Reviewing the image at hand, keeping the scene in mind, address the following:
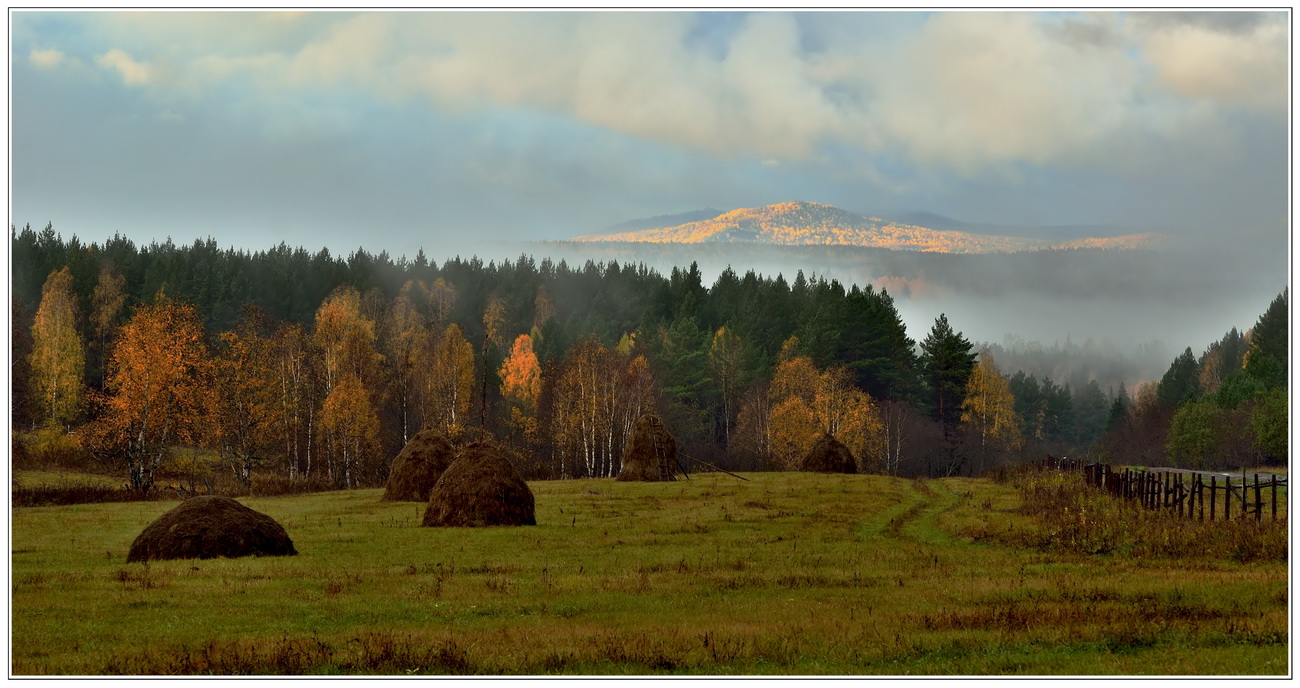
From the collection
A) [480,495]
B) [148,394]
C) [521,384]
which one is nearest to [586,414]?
[521,384]

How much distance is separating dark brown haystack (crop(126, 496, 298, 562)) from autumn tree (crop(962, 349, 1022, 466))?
98.9 meters

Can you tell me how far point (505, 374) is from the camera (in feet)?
379

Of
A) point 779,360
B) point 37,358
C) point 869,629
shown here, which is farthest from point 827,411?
point 869,629

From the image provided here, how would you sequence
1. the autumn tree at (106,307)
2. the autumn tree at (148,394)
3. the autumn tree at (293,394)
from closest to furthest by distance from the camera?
the autumn tree at (148,394), the autumn tree at (293,394), the autumn tree at (106,307)

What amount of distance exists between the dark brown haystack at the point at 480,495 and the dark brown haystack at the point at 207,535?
7.71 meters

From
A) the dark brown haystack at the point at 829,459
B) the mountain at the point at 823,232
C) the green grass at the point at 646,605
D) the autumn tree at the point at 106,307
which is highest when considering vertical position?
the mountain at the point at 823,232

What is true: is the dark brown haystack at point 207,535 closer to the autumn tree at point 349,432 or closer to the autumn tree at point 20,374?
the autumn tree at point 349,432

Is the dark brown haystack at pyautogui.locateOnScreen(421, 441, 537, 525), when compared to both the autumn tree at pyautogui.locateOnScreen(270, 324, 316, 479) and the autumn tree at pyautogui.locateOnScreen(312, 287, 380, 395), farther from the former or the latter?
the autumn tree at pyautogui.locateOnScreen(312, 287, 380, 395)

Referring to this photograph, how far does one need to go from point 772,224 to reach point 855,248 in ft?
79.3

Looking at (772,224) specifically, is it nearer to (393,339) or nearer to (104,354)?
(393,339)

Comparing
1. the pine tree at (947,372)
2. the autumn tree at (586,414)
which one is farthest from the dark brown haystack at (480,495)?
the pine tree at (947,372)

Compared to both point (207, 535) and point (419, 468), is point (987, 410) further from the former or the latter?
point (207, 535)

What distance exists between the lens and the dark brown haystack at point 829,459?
72562 mm

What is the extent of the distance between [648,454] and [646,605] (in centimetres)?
4020
